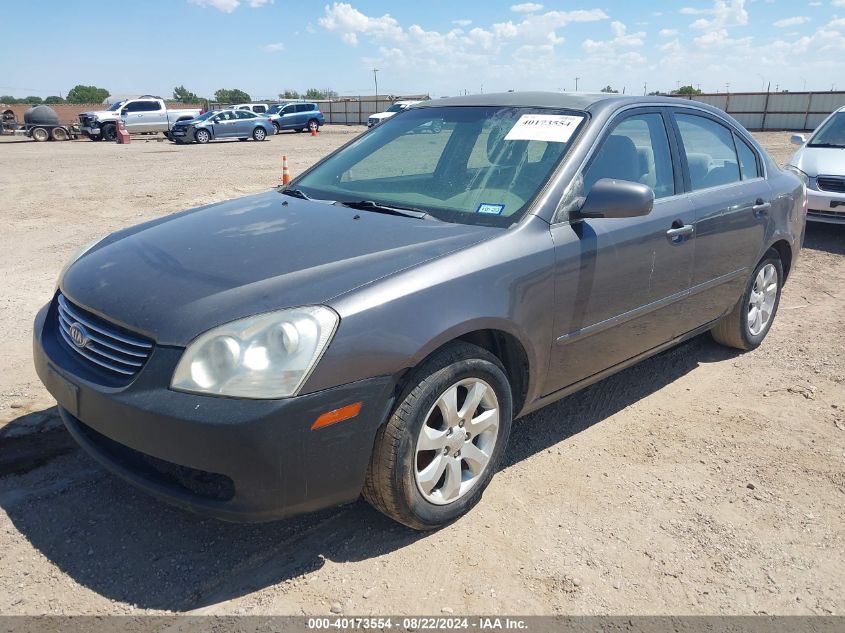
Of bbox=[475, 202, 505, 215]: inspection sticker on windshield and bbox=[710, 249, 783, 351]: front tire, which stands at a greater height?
bbox=[475, 202, 505, 215]: inspection sticker on windshield

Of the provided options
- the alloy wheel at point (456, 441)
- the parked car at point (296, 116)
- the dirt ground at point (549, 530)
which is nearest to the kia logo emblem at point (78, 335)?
the dirt ground at point (549, 530)

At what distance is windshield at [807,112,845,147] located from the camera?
9195 millimetres

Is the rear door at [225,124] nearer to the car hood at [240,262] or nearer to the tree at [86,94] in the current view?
the car hood at [240,262]

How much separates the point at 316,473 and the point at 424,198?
1.59m

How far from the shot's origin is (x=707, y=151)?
433cm

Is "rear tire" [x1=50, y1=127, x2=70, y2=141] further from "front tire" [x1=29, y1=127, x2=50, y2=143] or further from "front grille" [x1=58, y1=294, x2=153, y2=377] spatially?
"front grille" [x1=58, y1=294, x2=153, y2=377]

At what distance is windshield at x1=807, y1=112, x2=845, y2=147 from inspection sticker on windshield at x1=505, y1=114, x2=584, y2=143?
750 centimetres

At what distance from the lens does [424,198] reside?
340 centimetres

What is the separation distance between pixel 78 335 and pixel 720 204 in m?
3.56

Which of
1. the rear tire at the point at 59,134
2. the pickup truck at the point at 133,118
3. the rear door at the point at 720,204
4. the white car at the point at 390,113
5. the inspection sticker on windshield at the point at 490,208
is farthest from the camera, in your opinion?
the rear tire at the point at 59,134

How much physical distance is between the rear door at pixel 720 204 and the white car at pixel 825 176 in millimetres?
4383

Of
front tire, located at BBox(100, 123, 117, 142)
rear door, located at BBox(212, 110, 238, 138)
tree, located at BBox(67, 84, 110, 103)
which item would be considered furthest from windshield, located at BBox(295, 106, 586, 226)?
tree, located at BBox(67, 84, 110, 103)

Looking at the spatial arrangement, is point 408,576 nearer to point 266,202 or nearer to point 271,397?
point 271,397

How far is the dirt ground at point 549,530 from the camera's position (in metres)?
2.50
